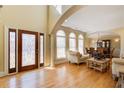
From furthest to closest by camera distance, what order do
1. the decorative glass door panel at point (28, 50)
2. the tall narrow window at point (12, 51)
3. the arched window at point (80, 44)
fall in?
1. the arched window at point (80, 44)
2. the decorative glass door panel at point (28, 50)
3. the tall narrow window at point (12, 51)

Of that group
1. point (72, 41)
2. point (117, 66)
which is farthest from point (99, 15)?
point (72, 41)

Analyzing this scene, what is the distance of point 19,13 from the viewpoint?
4602mm

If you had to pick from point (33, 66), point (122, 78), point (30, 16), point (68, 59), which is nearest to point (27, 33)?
point (30, 16)

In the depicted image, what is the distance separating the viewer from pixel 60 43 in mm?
7363

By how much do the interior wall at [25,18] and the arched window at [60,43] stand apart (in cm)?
130

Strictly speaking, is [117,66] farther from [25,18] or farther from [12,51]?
[25,18]

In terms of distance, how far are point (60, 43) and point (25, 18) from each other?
308 centimetres

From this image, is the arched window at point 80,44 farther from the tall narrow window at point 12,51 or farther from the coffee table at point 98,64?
the tall narrow window at point 12,51

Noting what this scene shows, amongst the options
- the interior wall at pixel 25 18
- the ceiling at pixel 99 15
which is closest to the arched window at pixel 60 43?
the ceiling at pixel 99 15

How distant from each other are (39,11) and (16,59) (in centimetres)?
254

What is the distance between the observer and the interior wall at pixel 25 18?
416 centimetres

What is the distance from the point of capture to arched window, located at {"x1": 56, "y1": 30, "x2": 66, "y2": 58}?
23.6 ft

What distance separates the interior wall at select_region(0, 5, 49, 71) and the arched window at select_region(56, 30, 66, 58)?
1.30 meters
